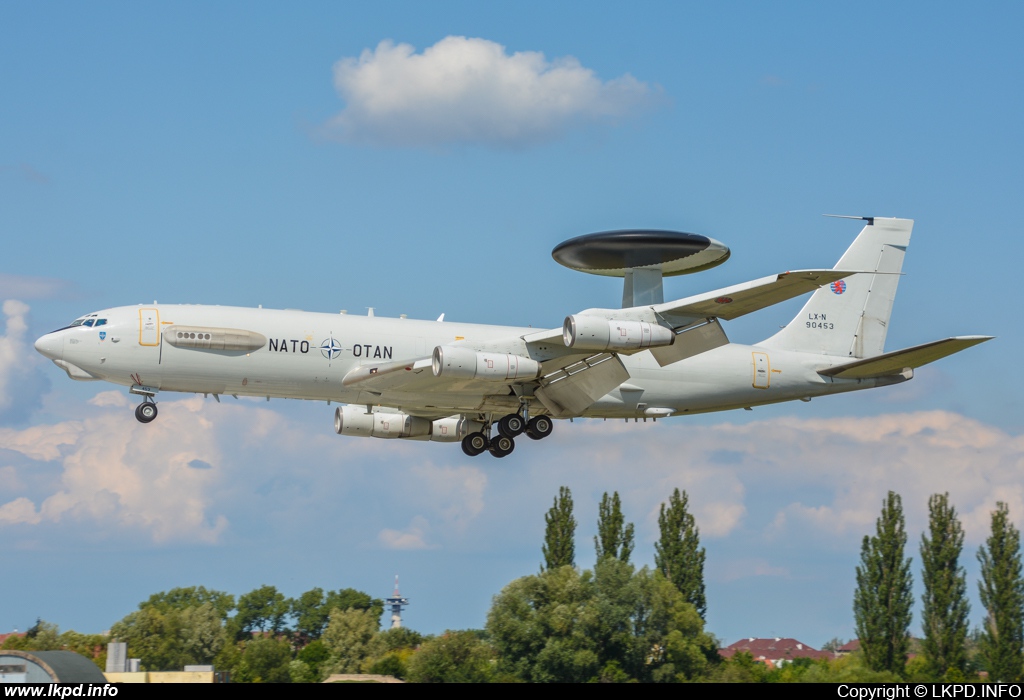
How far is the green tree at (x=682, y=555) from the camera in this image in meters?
65.4

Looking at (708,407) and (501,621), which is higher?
(708,407)

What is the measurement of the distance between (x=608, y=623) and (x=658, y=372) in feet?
70.1

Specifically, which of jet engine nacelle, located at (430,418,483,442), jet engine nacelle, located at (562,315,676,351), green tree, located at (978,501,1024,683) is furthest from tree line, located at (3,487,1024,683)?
jet engine nacelle, located at (562,315,676,351)

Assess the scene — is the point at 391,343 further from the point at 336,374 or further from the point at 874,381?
the point at 874,381

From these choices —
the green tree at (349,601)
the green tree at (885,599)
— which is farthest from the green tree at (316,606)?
the green tree at (885,599)

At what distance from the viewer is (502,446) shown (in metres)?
42.8

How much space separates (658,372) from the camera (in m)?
42.8

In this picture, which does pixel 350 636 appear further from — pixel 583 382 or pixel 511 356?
pixel 511 356

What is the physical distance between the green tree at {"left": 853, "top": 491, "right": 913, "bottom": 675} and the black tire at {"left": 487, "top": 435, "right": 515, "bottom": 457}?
994 inches

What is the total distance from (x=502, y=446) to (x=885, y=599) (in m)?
26.0

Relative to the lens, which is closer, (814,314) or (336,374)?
(336,374)

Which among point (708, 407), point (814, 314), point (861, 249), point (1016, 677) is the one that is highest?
point (861, 249)

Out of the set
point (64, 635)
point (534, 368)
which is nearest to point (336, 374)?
point (534, 368)
